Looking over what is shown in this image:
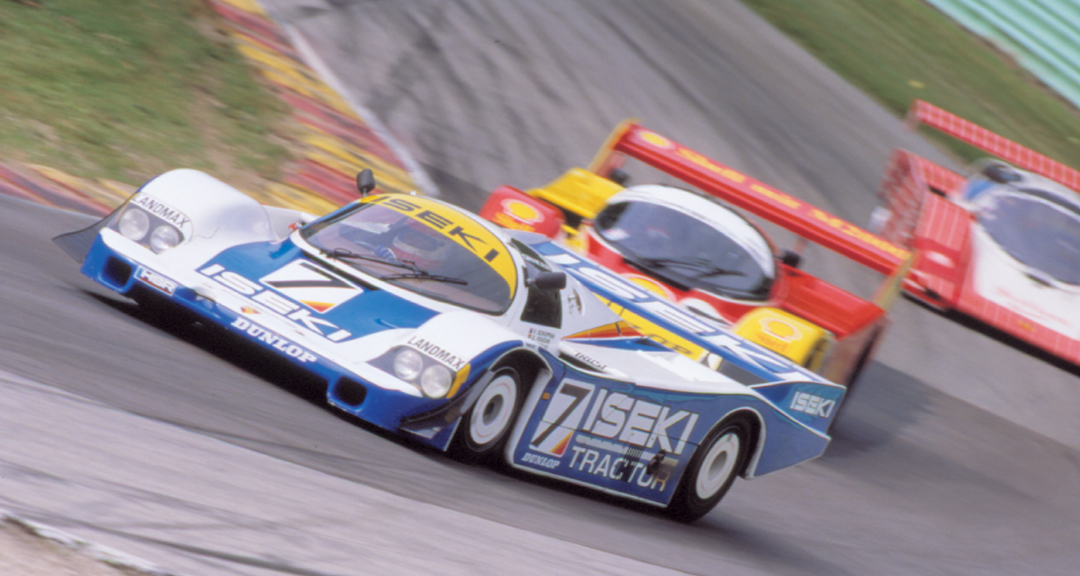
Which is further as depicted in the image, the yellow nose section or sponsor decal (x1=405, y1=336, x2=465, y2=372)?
the yellow nose section

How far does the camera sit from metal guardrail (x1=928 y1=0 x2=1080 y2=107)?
62.8ft

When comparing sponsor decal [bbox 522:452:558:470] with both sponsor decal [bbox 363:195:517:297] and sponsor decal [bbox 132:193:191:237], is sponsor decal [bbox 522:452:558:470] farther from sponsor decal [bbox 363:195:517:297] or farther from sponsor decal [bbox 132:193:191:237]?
sponsor decal [bbox 132:193:191:237]

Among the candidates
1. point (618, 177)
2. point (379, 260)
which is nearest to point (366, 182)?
point (379, 260)

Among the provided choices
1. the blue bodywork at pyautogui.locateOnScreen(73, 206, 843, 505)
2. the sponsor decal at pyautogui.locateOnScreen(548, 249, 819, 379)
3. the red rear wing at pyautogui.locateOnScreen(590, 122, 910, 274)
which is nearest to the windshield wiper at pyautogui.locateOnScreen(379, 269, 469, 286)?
the blue bodywork at pyautogui.locateOnScreen(73, 206, 843, 505)

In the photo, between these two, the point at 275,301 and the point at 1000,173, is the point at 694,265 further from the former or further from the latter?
the point at 1000,173

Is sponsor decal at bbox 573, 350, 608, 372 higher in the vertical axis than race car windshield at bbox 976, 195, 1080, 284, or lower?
lower

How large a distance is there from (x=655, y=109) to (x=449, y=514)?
1155cm

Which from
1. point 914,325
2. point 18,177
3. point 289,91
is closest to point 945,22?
point 914,325

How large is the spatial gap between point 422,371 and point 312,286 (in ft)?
2.68

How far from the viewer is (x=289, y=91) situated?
1095 centimetres

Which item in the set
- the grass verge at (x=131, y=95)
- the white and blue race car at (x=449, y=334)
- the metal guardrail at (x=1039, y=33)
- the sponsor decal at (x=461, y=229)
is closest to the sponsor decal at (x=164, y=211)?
the white and blue race car at (x=449, y=334)

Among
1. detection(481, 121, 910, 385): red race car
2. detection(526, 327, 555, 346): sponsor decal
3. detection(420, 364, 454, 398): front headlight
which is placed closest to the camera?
detection(420, 364, 454, 398): front headlight

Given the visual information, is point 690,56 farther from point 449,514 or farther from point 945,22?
point 449,514

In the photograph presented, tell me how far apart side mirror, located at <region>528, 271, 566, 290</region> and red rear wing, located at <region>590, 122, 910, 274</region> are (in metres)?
4.44
